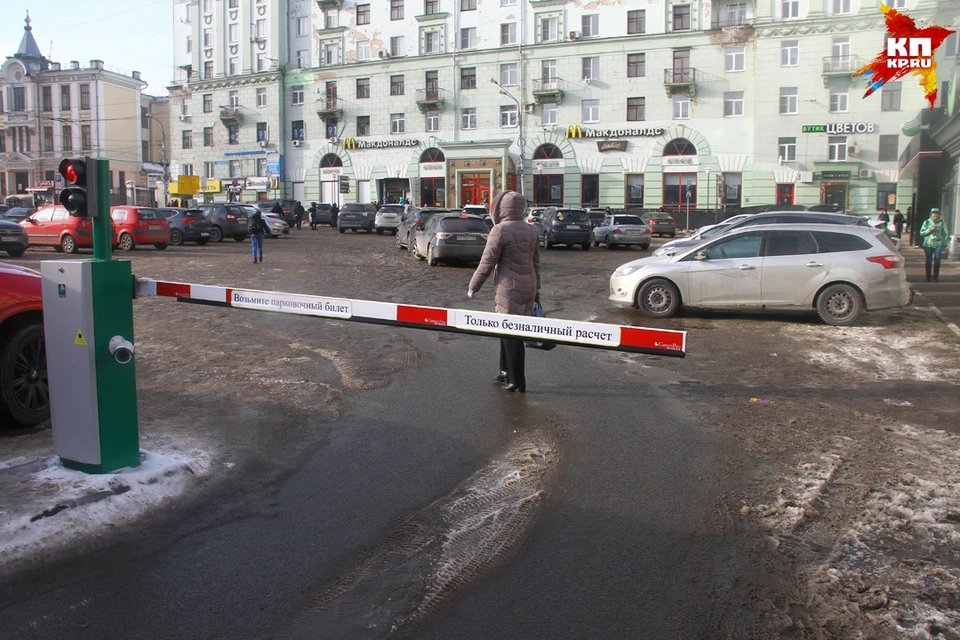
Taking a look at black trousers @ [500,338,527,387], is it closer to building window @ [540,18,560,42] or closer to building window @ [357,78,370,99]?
building window @ [540,18,560,42]

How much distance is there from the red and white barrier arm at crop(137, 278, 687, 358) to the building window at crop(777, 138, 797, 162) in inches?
1883

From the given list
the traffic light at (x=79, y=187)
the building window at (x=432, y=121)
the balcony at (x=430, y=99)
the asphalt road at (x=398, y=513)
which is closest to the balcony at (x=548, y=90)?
the balcony at (x=430, y=99)

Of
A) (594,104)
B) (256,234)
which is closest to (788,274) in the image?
(256,234)

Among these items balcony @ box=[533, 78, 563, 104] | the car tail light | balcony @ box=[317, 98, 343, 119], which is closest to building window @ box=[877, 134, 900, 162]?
balcony @ box=[533, 78, 563, 104]

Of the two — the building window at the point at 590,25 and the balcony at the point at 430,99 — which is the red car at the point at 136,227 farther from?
the building window at the point at 590,25

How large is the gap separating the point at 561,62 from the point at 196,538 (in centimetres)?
5327

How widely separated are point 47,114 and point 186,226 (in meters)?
57.5

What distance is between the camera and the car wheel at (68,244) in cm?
2519

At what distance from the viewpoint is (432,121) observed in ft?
192

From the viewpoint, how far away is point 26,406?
617 cm

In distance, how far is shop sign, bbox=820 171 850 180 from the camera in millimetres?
47750

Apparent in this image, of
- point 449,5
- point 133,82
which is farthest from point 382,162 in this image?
point 133,82

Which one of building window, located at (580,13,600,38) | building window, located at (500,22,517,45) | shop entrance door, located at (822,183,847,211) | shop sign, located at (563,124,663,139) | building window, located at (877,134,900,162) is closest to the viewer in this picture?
building window, located at (877,134,900,162)

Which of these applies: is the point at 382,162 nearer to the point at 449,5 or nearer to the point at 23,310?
the point at 449,5
